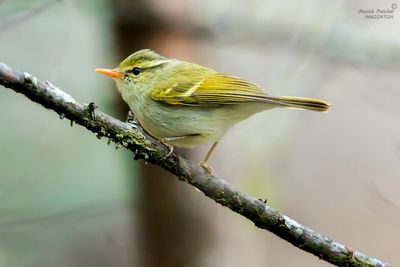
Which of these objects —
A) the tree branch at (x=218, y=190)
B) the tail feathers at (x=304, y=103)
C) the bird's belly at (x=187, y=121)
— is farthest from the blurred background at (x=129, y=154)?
the tree branch at (x=218, y=190)

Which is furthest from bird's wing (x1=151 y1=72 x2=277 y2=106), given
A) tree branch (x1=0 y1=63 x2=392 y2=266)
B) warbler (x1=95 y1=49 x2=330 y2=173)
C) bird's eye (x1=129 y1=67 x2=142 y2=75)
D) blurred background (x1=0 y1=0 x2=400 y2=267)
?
blurred background (x1=0 y1=0 x2=400 y2=267)

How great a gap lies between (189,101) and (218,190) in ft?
2.96

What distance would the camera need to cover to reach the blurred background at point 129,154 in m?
5.37

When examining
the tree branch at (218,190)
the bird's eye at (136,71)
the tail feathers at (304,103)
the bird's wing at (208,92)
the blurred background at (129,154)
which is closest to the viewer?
the tree branch at (218,190)

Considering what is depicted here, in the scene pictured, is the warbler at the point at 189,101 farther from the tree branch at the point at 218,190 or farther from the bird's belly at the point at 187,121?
the tree branch at the point at 218,190

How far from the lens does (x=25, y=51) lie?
608 cm

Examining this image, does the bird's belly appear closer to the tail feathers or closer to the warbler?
the warbler

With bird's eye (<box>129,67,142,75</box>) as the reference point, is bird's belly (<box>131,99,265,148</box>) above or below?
below

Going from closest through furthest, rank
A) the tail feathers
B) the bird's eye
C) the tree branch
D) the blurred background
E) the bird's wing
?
the tree branch → the tail feathers → the bird's wing → the bird's eye → the blurred background

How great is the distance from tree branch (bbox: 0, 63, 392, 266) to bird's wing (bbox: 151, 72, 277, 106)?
72cm

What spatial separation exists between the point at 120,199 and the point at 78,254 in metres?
0.69

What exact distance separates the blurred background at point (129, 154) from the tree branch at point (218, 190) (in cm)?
209

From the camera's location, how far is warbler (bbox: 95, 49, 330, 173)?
351 centimetres

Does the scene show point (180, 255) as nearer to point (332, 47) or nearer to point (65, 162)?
point (65, 162)
